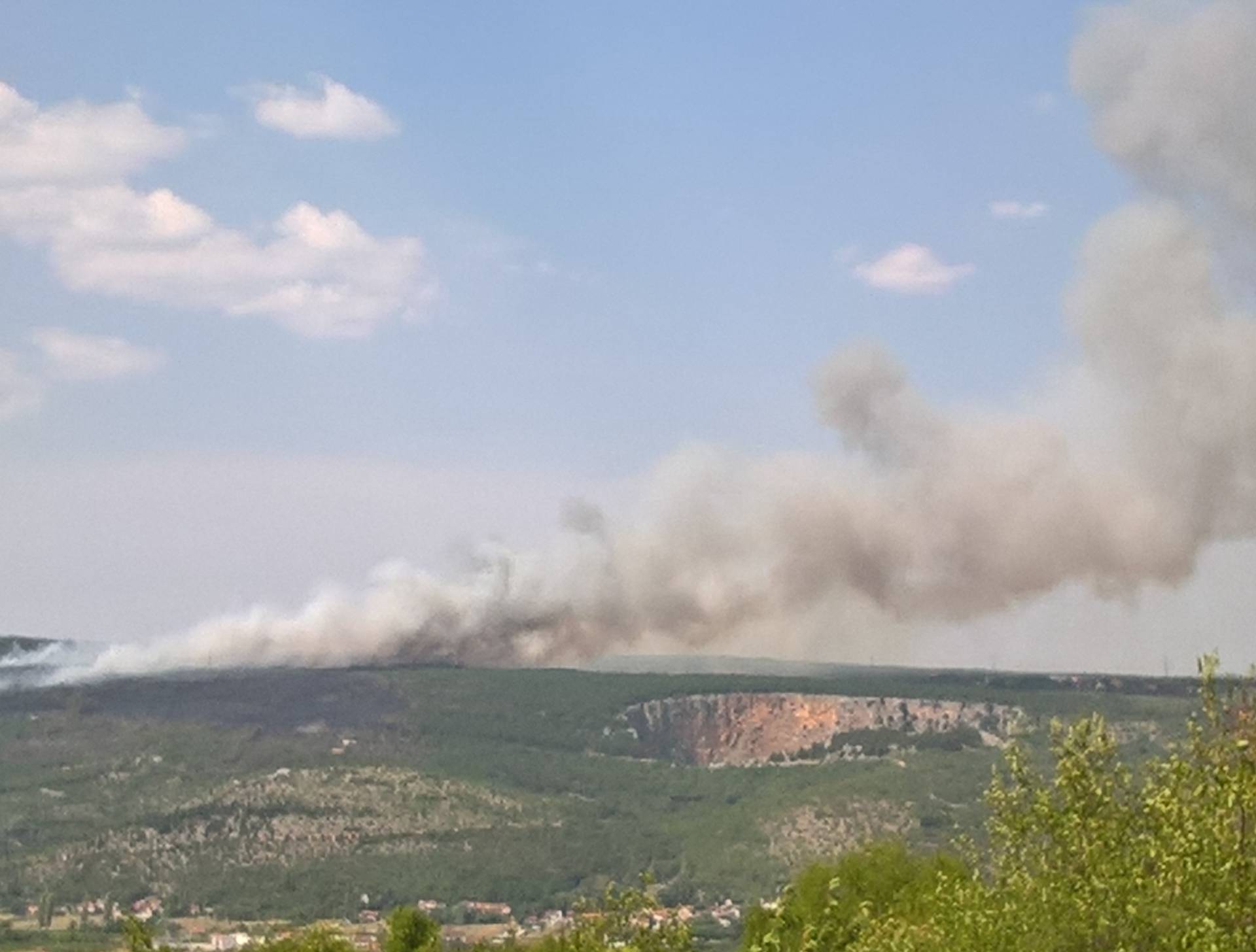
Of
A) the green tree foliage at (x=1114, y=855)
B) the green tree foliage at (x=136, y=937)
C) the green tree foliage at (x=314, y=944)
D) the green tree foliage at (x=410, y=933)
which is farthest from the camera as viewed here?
the green tree foliage at (x=410, y=933)

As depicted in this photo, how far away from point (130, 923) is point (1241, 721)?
123ft

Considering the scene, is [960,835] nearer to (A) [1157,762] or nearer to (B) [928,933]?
(B) [928,933]

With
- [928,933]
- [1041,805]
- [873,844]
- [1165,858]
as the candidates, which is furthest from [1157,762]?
[873,844]

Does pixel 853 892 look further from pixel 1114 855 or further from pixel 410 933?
pixel 1114 855

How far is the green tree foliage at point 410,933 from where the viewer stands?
118062mm

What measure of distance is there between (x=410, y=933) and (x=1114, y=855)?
63296 millimetres

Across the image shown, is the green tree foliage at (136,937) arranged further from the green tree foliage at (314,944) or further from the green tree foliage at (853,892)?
the green tree foliage at (314,944)

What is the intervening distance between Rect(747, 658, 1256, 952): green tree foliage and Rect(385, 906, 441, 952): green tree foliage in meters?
45.8

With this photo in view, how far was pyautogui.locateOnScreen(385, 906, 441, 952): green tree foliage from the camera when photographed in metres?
118

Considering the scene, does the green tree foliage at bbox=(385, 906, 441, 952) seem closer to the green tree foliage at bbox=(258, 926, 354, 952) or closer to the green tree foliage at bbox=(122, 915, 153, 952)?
the green tree foliage at bbox=(258, 926, 354, 952)

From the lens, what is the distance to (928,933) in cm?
7506

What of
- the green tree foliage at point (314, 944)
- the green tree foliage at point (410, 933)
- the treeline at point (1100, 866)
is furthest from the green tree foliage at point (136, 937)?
the green tree foliage at point (410, 933)

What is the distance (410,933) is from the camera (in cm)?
11988

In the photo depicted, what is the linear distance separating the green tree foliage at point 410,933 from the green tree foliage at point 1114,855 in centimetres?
4577
